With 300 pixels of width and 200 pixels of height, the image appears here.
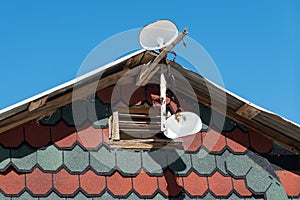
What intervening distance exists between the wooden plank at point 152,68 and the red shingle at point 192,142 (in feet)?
1.99

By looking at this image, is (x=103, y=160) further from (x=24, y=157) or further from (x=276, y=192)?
(x=276, y=192)

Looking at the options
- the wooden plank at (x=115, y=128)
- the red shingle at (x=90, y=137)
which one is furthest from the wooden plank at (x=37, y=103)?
the wooden plank at (x=115, y=128)

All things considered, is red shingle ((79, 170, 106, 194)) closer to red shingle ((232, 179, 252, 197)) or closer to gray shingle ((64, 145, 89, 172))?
gray shingle ((64, 145, 89, 172))

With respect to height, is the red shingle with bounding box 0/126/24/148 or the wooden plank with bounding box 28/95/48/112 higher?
the wooden plank with bounding box 28/95/48/112

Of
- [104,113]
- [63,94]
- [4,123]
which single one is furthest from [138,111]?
[4,123]

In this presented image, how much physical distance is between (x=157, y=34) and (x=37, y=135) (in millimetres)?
1306

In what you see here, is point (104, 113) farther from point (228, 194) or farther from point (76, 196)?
point (228, 194)

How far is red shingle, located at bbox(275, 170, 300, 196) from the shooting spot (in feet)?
22.7

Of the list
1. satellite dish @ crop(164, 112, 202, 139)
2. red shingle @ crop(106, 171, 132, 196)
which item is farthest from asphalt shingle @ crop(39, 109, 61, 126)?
satellite dish @ crop(164, 112, 202, 139)

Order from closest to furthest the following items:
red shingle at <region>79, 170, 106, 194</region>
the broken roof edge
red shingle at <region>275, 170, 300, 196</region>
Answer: the broken roof edge
red shingle at <region>79, 170, 106, 194</region>
red shingle at <region>275, 170, 300, 196</region>

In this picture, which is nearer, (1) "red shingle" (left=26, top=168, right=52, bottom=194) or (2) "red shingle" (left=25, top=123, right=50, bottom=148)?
(1) "red shingle" (left=26, top=168, right=52, bottom=194)

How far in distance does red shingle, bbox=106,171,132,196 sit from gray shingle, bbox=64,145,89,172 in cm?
23

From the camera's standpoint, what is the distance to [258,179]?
6879 mm

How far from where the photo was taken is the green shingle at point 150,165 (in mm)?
6539
